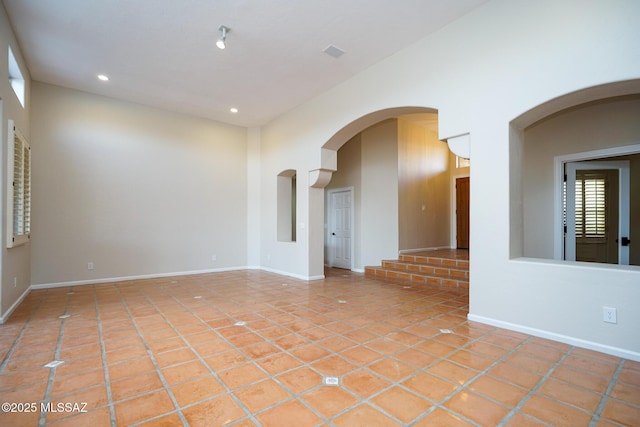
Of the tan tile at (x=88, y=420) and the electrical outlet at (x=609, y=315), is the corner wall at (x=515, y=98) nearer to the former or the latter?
the electrical outlet at (x=609, y=315)

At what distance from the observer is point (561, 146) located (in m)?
4.77

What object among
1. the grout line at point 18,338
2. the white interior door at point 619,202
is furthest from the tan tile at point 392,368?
the white interior door at point 619,202

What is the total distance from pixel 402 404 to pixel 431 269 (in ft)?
14.0

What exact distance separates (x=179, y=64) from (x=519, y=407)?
5.55m

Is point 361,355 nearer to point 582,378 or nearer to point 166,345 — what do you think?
point 582,378

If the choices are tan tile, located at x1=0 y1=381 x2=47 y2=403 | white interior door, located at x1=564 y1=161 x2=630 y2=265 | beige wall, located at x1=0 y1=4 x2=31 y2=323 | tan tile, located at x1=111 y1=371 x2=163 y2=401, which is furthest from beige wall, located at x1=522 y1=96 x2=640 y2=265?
beige wall, located at x1=0 y1=4 x2=31 y2=323

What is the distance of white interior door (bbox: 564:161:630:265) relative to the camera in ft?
15.6

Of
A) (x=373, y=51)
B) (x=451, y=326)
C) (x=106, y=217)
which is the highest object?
(x=373, y=51)

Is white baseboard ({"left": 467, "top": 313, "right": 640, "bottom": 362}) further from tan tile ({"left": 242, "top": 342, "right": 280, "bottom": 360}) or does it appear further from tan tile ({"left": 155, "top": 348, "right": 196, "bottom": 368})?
tan tile ({"left": 155, "top": 348, "right": 196, "bottom": 368})

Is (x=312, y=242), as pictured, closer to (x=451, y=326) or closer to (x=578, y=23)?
(x=451, y=326)

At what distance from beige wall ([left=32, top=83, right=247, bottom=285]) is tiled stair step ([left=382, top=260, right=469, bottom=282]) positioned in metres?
3.59

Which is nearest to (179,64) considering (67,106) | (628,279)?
(67,106)

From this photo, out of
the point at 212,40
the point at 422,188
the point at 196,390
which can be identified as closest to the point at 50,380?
the point at 196,390

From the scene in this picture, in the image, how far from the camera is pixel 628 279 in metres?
2.58
